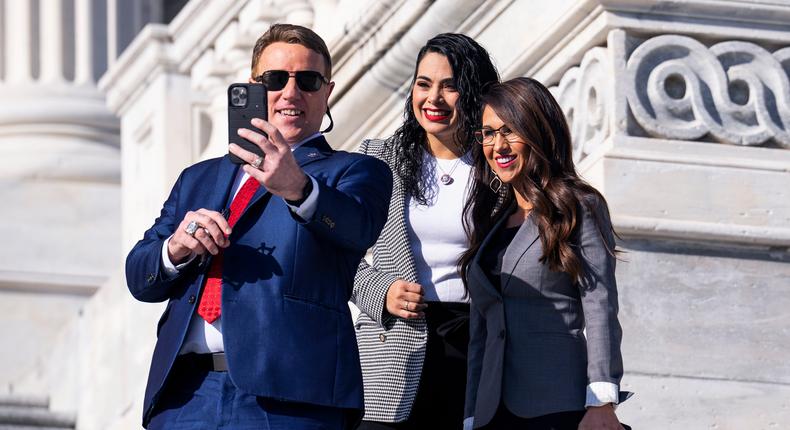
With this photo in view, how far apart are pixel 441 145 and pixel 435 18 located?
1.71m

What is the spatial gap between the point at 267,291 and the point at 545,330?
744 mm

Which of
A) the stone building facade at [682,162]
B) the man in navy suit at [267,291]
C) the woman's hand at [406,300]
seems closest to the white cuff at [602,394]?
the man in navy suit at [267,291]

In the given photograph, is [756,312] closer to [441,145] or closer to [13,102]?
[441,145]

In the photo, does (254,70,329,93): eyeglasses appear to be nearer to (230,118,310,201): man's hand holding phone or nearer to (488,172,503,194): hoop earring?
(230,118,310,201): man's hand holding phone

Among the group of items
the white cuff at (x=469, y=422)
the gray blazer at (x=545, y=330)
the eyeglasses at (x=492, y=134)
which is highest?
the eyeglasses at (x=492, y=134)

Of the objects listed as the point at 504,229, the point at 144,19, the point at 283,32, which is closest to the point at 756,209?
the point at 504,229

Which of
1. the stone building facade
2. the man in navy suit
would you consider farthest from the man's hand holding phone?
the stone building facade

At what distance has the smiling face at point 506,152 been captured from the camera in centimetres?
560

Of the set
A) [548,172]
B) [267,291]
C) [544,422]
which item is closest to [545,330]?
[544,422]

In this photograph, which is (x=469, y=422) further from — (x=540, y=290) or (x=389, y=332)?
(x=389, y=332)

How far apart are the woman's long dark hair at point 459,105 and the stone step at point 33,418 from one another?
4342 mm

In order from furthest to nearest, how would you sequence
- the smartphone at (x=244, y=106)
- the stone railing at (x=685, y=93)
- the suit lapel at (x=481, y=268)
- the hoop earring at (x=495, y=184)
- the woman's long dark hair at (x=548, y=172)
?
the stone railing at (x=685, y=93), the hoop earring at (x=495, y=184), the suit lapel at (x=481, y=268), the woman's long dark hair at (x=548, y=172), the smartphone at (x=244, y=106)

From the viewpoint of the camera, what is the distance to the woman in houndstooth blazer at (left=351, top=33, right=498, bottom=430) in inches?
233

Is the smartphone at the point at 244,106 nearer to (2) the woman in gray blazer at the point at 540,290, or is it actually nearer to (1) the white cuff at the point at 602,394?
(2) the woman in gray blazer at the point at 540,290
